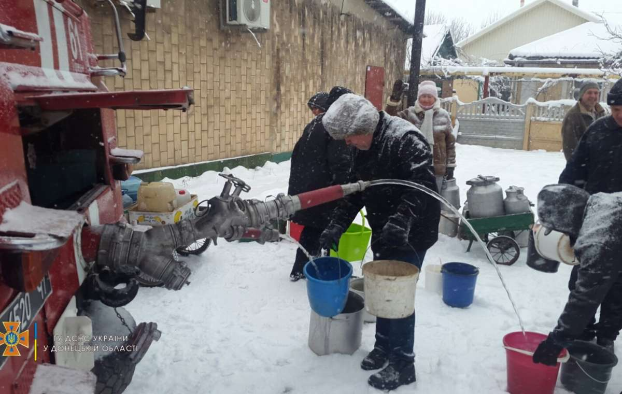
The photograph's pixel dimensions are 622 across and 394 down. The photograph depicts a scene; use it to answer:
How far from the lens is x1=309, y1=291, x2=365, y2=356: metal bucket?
11.3 feet

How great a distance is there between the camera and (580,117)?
5664 millimetres

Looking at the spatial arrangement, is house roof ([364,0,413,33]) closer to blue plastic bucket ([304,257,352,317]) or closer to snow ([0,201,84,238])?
blue plastic bucket ([304,257,352,317])

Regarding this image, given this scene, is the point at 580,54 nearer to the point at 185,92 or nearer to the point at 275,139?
the point at 275,139

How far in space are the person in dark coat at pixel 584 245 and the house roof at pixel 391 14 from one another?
42.9 ft

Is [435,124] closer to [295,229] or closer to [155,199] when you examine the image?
[295,229]

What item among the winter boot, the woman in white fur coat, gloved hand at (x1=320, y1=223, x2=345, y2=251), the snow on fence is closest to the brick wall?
the woman in white fur coat

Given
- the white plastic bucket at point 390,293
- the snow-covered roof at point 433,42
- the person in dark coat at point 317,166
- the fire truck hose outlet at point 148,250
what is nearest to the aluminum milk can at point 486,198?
the person in dark coat at point 317,166

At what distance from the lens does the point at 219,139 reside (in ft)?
29.6

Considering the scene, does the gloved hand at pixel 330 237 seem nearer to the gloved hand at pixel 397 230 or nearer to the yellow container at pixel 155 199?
the gloved hand at pixel 397 230

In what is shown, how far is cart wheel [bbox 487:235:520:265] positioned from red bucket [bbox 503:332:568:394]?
8.54 feet

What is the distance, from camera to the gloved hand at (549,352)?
262 centimetres

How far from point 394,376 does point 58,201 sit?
2243mm

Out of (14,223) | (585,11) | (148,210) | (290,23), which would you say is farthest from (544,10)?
(14,223)

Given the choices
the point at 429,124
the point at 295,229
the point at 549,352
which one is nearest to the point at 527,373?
the point at 549,352
